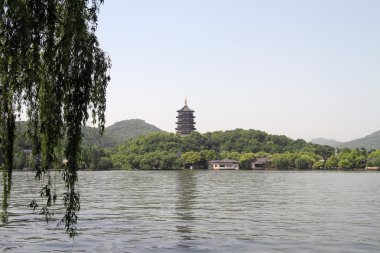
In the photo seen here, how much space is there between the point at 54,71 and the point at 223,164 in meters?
150

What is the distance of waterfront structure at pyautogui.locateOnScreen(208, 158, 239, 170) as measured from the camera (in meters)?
157

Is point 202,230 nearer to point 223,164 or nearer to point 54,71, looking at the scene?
point 54,71

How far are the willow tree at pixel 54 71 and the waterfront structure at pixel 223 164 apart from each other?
481ft

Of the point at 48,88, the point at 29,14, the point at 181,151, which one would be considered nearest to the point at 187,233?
the point at 48,88

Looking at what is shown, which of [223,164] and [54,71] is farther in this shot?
[223,164]

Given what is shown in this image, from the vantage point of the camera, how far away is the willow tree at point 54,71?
31.5 ft

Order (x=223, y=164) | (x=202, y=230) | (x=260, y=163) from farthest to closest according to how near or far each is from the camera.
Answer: (x=260, y=163) → (x=223, y=164) → (x=202, y=230)

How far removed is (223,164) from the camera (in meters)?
158

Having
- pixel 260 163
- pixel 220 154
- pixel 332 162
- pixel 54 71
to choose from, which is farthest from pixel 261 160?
pixel 54 71

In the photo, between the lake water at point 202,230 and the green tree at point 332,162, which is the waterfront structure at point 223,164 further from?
the lake water at point 202,230

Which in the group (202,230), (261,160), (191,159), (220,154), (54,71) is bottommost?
(202,230)

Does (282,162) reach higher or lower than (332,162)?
higher

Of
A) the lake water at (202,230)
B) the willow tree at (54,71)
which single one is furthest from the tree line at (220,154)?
the willow tree at (54,71)

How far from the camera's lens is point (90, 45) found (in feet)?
33.0
